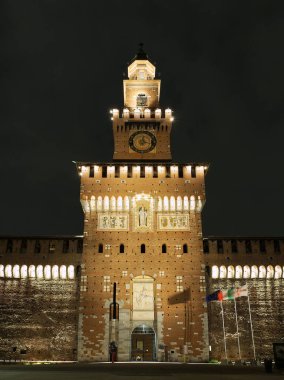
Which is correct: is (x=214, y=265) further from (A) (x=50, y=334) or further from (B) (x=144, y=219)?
(A) (x=50, y=334)

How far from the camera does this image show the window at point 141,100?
4238 cm

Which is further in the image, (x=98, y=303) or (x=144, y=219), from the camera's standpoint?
(x=144, y=219)

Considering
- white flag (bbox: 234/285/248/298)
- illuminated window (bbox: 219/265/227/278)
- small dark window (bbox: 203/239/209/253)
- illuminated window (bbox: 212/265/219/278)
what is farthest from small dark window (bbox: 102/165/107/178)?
white flag (bbox: 234/285/248/298)

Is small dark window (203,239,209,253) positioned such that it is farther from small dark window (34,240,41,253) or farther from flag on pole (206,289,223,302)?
small dark window (34,240,41,253)

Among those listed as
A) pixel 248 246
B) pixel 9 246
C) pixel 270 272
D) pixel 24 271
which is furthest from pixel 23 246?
pixel 270 272

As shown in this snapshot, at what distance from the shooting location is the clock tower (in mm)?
39062

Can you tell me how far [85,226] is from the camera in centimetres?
3428

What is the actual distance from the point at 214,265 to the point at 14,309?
15109mm

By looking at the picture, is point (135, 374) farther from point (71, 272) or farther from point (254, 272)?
point (254, 272)

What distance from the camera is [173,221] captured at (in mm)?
34375

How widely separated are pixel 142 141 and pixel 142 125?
5.06ft

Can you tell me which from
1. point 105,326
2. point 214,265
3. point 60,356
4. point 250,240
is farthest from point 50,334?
point 250,240

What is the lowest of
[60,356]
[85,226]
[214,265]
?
[60,356]

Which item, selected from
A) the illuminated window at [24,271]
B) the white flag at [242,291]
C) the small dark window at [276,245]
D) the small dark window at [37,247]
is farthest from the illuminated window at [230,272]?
the illuminated window at [24,271]
